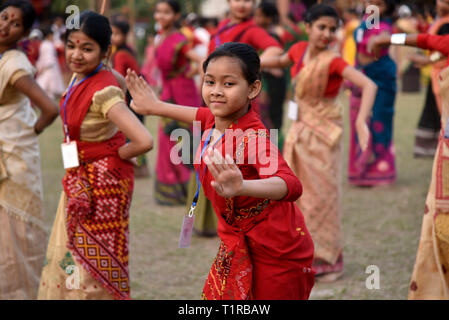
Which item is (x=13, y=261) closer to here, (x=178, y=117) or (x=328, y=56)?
(x=178, y=117)

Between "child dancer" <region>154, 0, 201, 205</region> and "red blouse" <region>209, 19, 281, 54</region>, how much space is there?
1101mm

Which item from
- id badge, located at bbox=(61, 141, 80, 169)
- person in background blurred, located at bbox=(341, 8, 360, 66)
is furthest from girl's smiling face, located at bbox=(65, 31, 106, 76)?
person in background blurred, located at bbox=(341, 8, 360, 66)

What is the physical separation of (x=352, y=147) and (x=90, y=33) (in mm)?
4764

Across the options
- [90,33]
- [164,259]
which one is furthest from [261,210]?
[164,259]

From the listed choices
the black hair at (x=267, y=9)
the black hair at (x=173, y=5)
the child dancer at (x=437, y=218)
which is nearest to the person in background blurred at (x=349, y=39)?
the black hair at (x=267, y=9)

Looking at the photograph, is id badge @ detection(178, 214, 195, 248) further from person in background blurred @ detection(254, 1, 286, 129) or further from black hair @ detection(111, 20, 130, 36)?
black hair @ detection(111, 20, 130, 36)

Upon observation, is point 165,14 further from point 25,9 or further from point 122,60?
point 25,9

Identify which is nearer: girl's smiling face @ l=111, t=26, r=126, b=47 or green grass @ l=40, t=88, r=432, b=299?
green grass @ l=40, t=88, r=432, b=299

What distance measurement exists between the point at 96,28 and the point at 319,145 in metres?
1.91

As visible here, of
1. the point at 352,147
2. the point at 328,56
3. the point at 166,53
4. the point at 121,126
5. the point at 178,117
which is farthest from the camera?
the point at 352,147

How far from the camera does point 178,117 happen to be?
280 cm

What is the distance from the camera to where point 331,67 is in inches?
166

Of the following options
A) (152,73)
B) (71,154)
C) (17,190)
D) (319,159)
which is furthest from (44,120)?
(152,73)

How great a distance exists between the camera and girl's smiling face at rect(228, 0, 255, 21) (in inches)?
195
